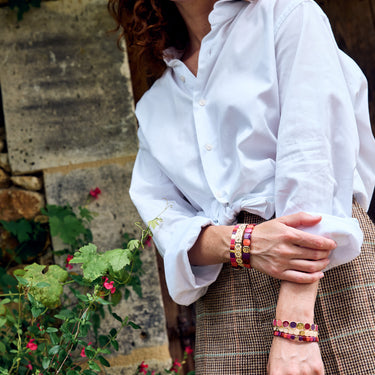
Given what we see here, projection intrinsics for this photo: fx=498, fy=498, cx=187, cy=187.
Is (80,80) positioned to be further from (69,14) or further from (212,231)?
(212,231)

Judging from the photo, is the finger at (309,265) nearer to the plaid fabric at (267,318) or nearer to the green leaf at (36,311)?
the plaid fabric at (267,318)

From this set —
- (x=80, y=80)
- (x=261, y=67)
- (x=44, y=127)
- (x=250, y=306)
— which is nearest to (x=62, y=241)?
(x=44, y=127)

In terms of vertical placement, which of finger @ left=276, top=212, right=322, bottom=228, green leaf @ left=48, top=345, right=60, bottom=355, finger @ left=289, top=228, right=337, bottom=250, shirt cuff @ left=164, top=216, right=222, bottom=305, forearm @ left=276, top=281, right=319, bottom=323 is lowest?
green leaf @ left=48, top=345, right=60, bottom=355

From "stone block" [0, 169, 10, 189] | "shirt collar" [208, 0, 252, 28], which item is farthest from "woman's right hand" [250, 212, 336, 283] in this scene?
"stone block" [0, 169, 10, 189]

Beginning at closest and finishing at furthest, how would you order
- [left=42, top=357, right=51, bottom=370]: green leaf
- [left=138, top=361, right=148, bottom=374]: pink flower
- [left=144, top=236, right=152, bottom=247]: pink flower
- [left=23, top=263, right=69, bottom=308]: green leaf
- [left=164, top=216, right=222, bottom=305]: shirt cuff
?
[left=164, top=216, right=222, bottom=305]: shirt cuff, [left=42, top=357, right=51, bottom=370]: green leaf, [left=23, top=263, right=69, bottom=308]: green leaf, [left=138, top=361, right=148, bottom=374]: pink flower, [left=144, top=236, right=152, bottom=247]: pink flower

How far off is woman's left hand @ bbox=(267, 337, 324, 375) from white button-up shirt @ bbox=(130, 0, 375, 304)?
0.66 feet

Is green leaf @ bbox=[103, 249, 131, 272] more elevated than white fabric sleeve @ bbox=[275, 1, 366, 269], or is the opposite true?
white fabric sleeve @ bbox=[275, 1, 366, 269]

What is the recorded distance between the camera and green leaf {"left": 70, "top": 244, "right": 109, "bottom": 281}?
151 cm

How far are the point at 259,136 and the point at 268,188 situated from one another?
13 centimetres

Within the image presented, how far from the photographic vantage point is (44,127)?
6.95 ft

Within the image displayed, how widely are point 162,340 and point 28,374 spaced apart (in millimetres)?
532

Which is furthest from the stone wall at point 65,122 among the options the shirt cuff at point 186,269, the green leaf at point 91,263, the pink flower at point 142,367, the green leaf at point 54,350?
the shirt cuff at point 186,269

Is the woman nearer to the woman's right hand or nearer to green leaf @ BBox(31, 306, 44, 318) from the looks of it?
the woman's right hand

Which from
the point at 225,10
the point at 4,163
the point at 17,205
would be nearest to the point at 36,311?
the point at 17,205
